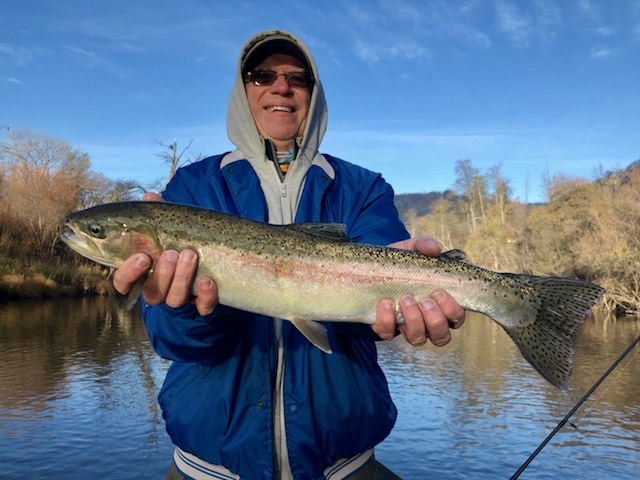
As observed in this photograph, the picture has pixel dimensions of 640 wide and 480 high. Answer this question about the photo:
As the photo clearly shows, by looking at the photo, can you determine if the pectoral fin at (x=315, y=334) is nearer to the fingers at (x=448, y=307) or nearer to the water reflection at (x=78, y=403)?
the fingers at (x=448, y=307)

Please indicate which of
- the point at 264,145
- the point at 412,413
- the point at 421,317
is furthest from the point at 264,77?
the point at 412,413

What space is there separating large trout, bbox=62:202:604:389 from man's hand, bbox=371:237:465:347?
8 cm

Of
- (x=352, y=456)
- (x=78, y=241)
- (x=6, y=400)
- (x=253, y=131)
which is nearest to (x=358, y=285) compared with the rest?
(x=352, y=456)

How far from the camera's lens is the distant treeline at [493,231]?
110 ft

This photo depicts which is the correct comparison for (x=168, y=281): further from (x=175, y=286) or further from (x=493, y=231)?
(x=493, y=231)

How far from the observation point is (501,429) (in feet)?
40.3

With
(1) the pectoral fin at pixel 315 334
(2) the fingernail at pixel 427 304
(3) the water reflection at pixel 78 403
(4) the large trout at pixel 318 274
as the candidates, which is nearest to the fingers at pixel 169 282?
(4) the large trout at pixel 318 274

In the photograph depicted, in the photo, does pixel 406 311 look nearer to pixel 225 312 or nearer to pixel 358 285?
pixel 358 285

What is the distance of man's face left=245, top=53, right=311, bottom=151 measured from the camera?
12.3 ft

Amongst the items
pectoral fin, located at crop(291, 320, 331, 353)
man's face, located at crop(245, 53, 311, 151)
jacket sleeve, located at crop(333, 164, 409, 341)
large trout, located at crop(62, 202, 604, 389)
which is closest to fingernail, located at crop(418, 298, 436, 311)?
large trout, located at crop(62, 202, 604, 389)

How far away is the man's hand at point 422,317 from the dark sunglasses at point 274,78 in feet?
5.44

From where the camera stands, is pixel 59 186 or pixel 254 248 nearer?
pixel 254 248

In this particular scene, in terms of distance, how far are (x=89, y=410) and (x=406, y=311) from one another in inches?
463

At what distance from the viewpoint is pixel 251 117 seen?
148 inches
